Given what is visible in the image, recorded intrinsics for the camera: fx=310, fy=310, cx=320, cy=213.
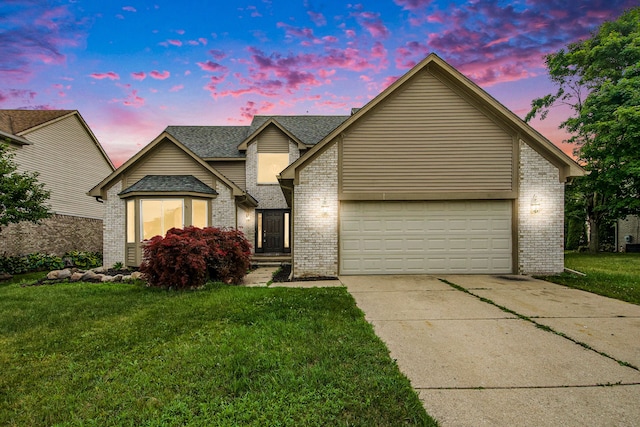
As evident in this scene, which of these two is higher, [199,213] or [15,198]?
[15,198]

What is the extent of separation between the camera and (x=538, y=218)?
32.2 feet

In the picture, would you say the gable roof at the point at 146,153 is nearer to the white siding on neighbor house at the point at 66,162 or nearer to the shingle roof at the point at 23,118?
the white siding on neighbor house at the point at 66,162

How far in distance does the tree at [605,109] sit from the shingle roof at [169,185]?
2016 cm

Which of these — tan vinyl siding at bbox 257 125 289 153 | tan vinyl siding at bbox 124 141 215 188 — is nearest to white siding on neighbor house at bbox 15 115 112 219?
tan vinyl siding at bbox 124 141 215 188

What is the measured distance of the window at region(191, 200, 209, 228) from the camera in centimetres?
1270

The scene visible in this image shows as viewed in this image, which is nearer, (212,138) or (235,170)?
(235,170)

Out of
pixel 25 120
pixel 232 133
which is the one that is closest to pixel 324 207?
pixel 232 133

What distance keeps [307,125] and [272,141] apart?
3.40 metres

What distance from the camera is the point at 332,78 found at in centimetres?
1830

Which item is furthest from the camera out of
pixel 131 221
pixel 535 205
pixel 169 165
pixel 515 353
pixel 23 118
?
pixel 23 118

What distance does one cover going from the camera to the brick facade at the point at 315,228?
9.86 metres

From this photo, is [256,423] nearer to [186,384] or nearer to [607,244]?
[186,384]

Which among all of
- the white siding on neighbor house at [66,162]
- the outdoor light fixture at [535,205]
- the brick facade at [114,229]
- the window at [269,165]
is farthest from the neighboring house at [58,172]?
the outdoor light fixture at [535,205]

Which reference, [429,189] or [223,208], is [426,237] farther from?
[223,208]
